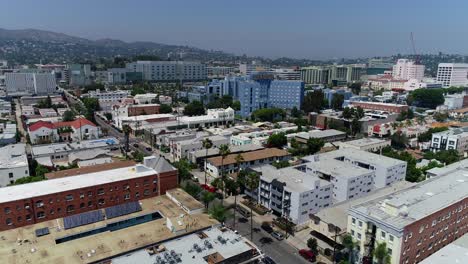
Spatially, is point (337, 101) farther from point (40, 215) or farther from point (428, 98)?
point (40, 215)

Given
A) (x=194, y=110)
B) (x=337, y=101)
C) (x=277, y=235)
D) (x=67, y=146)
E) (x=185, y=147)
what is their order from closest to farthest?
(x=277, y=235) < (x=67, y=146) < (x=185, y=147) < (x=194, y=110) < (x=337, y=101)

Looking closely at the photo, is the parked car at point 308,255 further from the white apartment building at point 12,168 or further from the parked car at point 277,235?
the white apartment building at point 12,168

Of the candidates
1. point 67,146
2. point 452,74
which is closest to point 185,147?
point 67,146

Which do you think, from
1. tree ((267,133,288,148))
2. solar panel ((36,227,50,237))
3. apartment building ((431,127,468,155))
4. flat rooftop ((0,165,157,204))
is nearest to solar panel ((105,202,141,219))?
→ flat rooftop ((0,165,157,204))

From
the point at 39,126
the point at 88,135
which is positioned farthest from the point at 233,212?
the point at 39,126

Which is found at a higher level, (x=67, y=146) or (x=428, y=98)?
(x=428, y=98)

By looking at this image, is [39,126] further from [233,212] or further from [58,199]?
[233,212]

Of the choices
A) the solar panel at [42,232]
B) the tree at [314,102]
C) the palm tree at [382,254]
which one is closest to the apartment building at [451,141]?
the tree at [314,102]
